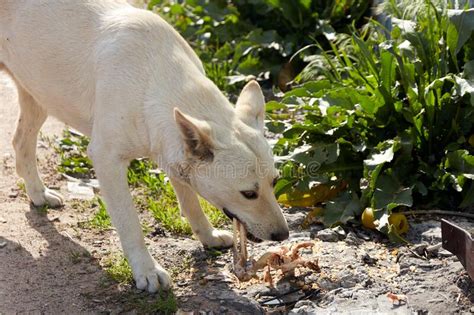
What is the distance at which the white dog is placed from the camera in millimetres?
4785

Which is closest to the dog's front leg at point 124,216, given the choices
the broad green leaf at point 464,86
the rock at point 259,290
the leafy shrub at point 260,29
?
the rock at point 259,290

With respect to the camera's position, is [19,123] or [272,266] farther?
[19,123]

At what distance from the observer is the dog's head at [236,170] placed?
472cm

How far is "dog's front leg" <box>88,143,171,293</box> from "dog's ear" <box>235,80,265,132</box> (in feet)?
2.63

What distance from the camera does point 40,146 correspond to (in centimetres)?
761

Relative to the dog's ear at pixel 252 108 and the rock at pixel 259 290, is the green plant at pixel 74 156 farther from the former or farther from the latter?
the rock at pixel 259 290

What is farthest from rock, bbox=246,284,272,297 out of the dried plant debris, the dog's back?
the dog's back

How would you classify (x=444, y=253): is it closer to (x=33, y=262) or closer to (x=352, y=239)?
(x=352, y=239)

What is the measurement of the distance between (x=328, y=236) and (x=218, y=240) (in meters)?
0.74

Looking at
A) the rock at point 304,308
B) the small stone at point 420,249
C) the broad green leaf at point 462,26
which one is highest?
the broad green leaf at point 462,26

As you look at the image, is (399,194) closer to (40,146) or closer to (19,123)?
(19,123)

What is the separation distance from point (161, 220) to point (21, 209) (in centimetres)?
115

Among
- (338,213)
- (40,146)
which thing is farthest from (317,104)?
(40,146)

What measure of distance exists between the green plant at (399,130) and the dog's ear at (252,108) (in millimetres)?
802
